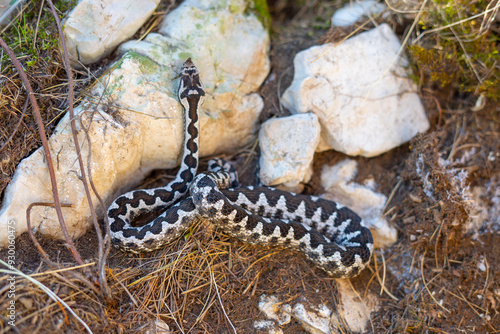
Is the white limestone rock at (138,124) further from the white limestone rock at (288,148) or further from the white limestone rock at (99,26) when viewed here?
the white limestone rock at (288,148)

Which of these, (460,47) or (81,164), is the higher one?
(81,164)

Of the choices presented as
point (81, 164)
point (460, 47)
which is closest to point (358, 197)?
point (460, 47)

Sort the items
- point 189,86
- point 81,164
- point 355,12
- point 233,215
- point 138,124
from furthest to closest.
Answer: point 355,12
point 189,86
point 138,124
point 233,215
point 81,164

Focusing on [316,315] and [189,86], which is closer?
[316,315]

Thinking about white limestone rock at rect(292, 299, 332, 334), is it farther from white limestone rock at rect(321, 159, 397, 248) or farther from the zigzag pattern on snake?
white limestone rock at rect(321, 159, 397, 248)

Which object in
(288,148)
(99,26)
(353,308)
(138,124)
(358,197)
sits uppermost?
(99,26)

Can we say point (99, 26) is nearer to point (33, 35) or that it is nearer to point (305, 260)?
point (33, 35)

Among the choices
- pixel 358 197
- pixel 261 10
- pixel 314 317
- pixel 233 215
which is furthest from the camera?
pixel 261 10

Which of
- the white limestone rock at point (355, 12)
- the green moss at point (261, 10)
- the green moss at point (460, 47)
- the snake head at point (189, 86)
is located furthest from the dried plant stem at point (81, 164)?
the green moss at point (460, 47)
